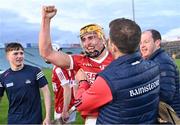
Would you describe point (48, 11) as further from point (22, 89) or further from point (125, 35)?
point (22, 89)

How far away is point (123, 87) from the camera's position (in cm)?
346

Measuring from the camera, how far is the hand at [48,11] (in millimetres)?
3760

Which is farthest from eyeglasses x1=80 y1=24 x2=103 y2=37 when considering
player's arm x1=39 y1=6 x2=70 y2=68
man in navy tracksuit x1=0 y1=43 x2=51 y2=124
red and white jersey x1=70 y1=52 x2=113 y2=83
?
man in navy tracksuit x1=0 y1=43 x2=51 y2=124

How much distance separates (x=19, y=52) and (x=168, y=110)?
2.98 m

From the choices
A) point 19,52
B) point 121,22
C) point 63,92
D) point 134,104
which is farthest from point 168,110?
point 63,92

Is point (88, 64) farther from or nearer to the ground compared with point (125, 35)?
nearer to the ground

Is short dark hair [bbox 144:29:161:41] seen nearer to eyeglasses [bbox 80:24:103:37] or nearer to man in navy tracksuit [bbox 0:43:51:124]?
eyeglasses [bbox 80:24:103:37]

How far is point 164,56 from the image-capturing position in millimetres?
4852

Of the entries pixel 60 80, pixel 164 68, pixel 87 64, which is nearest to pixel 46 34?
pixel 87 64

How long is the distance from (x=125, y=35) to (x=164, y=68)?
128cm

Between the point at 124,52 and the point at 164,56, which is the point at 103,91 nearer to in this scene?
the point at 124,52

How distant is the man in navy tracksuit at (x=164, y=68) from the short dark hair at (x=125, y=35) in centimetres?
91

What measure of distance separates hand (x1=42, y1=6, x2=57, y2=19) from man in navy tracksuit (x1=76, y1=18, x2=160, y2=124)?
505 millimetres

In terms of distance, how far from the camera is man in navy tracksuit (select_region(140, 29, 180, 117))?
4.43m
